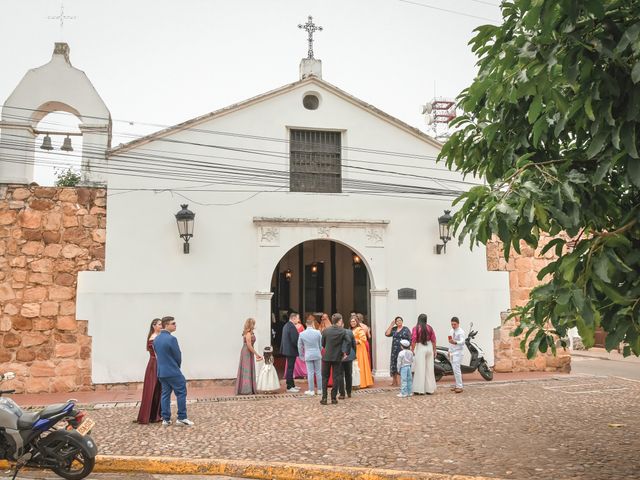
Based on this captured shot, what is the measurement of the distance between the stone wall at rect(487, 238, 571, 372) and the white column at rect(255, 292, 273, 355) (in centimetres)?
551

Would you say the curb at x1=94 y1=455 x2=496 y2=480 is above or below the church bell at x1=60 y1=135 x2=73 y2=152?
below

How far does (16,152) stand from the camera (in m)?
11.8

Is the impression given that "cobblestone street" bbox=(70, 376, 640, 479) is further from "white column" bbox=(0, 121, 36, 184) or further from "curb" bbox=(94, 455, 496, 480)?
"white column" bbox=(0, 121, 36, 184)

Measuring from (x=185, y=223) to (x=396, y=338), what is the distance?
4.98 meters

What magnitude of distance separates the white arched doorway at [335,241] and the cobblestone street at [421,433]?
7.50ft

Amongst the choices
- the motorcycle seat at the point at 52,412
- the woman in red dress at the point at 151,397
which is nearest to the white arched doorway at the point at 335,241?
the woman in red dress at the point at 151,397

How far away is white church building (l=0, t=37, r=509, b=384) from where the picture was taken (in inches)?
469

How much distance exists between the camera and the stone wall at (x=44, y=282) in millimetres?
11320

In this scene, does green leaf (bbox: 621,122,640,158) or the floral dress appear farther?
the floral dress

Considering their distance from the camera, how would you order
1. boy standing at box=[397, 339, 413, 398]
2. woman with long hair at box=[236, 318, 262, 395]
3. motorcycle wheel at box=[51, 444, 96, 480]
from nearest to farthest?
motorcycle wheel at box=[51, 444, 96, 480] < boy standing at box=[397, 339, 413, 398] < woman with long hair at box=[236, 318, 262, 395]

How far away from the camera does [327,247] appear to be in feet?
63.2

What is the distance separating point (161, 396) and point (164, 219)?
4817 millimetres

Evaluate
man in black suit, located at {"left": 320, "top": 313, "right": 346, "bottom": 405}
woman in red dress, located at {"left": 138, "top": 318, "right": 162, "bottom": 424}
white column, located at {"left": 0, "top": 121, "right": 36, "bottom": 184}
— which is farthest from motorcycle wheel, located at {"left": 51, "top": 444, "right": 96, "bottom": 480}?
white column, located at {"left": 0, "top": 121, "right": 36, "bottom": 184}

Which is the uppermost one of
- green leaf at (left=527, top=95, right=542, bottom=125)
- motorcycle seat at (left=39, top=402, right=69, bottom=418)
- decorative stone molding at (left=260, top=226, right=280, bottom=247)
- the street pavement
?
decorative stone molding at (left=260, top=226, right=280, bottom=247)
